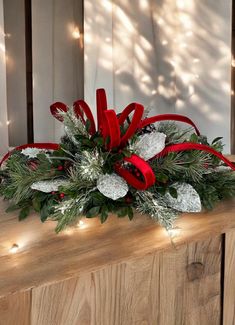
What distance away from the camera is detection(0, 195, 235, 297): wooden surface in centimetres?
67

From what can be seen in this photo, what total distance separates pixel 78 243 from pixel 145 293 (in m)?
0.15

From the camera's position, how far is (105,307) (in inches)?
30.4

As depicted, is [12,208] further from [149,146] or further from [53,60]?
[53,60]

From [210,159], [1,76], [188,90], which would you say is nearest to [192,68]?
[188,90]

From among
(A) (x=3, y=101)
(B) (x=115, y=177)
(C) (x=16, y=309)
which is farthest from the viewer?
(A) (x=3, y=101)

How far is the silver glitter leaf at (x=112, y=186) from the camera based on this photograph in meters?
0.76

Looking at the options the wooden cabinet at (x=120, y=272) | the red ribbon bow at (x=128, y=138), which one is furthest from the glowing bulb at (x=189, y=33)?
the wooden cabinet at (x=120, y=272)

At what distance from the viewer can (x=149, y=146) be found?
Result: 0.82 meters

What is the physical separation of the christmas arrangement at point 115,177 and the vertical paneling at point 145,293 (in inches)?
3.0

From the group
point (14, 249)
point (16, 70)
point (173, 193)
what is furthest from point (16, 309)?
point (16, 70)

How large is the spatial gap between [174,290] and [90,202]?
0.20 metres

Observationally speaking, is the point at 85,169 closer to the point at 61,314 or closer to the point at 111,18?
the point at 61,314

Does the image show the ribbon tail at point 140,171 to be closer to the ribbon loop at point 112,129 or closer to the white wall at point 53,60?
the ribbon loop at point 112,129

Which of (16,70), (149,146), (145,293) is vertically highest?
(16,70)
